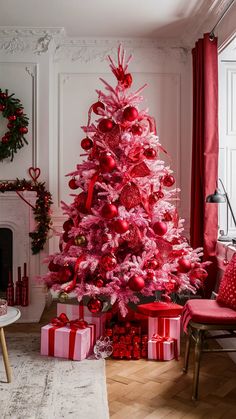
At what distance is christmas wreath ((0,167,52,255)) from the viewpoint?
4.74 metres

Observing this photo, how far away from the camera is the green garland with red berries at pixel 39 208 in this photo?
187 inches

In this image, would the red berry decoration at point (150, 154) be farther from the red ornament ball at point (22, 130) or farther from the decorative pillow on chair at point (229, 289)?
the red ornament ball at point (22, 130)

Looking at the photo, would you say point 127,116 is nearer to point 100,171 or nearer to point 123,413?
point 100,171

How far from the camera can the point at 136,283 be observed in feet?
11.3

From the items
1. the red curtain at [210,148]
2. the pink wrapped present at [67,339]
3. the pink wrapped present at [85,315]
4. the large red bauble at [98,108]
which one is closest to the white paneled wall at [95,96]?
the red curtain at [210,148]

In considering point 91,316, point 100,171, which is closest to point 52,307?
point 91,316

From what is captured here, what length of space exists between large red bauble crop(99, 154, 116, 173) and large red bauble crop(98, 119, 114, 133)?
0.77 feet

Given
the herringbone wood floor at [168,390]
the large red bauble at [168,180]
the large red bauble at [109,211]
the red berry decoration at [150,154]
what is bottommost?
the herringbone wood floor at [168,390]

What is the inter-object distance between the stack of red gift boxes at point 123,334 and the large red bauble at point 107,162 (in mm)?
1135

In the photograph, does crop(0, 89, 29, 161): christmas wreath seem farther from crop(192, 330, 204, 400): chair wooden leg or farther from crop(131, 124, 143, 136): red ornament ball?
crop(192, 330, 204, 400): chair wooden leg

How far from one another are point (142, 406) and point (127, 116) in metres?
2.16

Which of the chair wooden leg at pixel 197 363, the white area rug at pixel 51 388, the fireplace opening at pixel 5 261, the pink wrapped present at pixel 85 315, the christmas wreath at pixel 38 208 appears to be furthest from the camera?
the fireplace opening at pixel 5 261

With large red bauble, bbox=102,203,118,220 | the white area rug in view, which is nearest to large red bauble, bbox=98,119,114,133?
large red bauble, bbox=102,203,118,220

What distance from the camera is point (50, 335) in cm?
341
